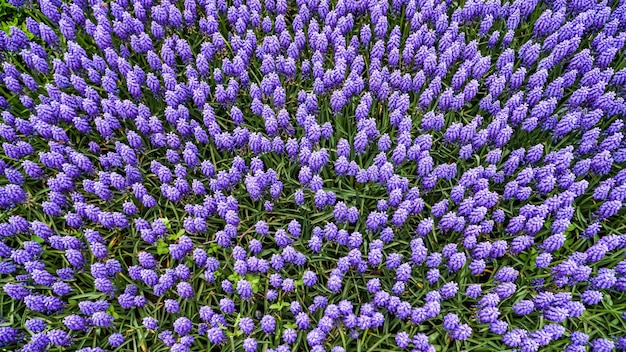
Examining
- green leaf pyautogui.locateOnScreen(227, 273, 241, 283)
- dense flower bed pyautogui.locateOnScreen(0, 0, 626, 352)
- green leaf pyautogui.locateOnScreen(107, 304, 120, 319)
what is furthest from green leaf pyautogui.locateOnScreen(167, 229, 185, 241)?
green leaf pyautogui.locateOnScreen(107, 304, 120, 319)

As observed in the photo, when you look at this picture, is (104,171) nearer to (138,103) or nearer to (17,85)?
(138,103)

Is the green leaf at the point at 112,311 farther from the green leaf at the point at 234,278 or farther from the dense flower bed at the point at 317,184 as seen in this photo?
the green leaf at the point at 234,278

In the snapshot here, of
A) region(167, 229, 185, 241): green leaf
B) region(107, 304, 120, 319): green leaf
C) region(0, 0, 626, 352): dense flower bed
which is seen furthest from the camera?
region(167, 229, 185, 241): green leaf

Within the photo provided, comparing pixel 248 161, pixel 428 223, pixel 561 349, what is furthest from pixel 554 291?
pixel 248 161

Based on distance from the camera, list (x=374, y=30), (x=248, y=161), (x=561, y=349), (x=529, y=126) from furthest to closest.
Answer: (x=374, y=30), (x=248, y=161), (x=529, y=126), (x=561, y=349)

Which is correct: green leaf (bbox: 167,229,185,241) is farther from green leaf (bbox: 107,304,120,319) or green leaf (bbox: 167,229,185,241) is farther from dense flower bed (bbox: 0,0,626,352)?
green leaf (bbox: 107,304,120,319)

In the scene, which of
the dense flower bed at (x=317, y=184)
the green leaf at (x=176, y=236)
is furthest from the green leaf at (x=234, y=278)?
the green leaf at (x=176, y=236)

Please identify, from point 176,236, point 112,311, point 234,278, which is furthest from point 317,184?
point 112,311

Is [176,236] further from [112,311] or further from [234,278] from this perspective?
[112,311]
